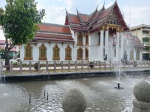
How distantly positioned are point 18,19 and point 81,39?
15.8m

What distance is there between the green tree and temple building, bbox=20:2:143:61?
852 centimetres

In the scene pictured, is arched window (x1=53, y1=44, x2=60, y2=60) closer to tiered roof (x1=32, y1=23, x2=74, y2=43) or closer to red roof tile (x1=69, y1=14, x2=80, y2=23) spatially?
tiered roof (x1=32, y1=23, x2=74, y2=43)

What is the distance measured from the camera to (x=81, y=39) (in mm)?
29688

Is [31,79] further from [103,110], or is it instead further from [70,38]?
[70,38]

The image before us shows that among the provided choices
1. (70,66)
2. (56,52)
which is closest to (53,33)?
(56,52)

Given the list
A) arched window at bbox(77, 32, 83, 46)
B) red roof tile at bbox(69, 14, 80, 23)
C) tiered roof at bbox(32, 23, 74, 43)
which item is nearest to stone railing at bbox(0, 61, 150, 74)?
tiered roof at bbox(32, 23, 74, 43)

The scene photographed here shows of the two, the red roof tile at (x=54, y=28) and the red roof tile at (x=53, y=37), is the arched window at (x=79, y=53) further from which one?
the red roof tile at (x=54, y=28)

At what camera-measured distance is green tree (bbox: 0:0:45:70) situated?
1534 centimetres

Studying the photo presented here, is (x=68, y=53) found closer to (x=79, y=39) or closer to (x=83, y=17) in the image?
(x=79, y=39)

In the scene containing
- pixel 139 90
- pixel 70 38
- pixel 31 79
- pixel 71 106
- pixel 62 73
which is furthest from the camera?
pixel 70 38

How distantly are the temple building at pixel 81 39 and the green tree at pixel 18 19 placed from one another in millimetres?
8521

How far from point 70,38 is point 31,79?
1469 cm

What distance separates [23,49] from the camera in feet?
79.7

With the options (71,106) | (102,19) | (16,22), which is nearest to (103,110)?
(71,106)
